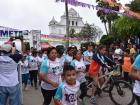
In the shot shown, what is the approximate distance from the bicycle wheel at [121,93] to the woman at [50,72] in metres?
2.65

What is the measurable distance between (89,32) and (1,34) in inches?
2123

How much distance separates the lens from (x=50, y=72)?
24.9ft

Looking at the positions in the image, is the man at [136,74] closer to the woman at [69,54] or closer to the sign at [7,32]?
the woman at [69,54]

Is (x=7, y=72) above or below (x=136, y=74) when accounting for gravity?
below

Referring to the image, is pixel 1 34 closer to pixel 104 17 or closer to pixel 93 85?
pixel 93 85

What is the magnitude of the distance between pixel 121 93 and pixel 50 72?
296 cm

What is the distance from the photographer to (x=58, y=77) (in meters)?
7.66

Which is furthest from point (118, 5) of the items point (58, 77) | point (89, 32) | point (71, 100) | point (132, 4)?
point (89, 32)

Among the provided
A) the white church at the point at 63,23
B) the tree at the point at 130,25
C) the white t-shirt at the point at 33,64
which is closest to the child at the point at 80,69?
the white t-shirt at the point at 33,64

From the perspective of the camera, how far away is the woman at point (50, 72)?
7527 mm

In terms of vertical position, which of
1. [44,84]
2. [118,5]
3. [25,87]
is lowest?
[25,87]

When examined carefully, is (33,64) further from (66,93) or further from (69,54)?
(66,93)

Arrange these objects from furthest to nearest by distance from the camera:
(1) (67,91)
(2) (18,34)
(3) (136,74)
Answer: (2) (18,34) → (3) (136,74) → (1) (67,91)

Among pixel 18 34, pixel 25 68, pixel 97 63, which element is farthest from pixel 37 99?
pixel 18 34
